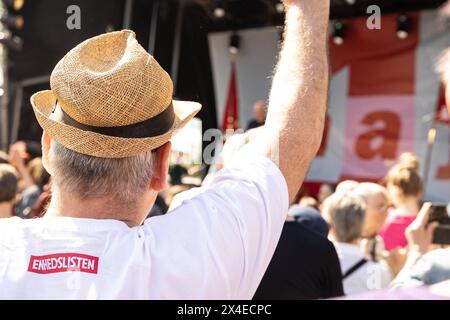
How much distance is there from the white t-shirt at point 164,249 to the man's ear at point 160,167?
3.4 inches

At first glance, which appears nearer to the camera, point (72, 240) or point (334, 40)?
point (72, 240)

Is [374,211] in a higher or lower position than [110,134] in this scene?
lower

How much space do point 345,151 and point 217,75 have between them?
2.46 m

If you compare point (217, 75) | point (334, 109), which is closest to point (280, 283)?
point (334, 109)

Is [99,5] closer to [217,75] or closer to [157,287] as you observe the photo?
[217,75]

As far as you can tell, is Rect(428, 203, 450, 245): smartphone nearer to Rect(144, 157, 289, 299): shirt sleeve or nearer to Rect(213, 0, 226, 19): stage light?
Rect(144, 157, 289, 299): shirt sleeve

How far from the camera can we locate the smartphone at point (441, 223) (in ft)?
7.17

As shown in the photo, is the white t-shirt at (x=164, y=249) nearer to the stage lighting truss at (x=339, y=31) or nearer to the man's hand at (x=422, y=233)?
the man's hand at (x=422, y=233)

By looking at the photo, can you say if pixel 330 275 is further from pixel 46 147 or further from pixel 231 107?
pixel 231 107

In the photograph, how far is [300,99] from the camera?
1.05 meters

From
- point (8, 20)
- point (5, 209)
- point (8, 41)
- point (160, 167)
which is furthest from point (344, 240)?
point (8, 41)

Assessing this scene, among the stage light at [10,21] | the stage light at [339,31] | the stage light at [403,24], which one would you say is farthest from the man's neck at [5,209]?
the stage light at [339,31]

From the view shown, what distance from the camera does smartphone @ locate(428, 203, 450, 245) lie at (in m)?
2.19

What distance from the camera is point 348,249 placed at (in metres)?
2.69
